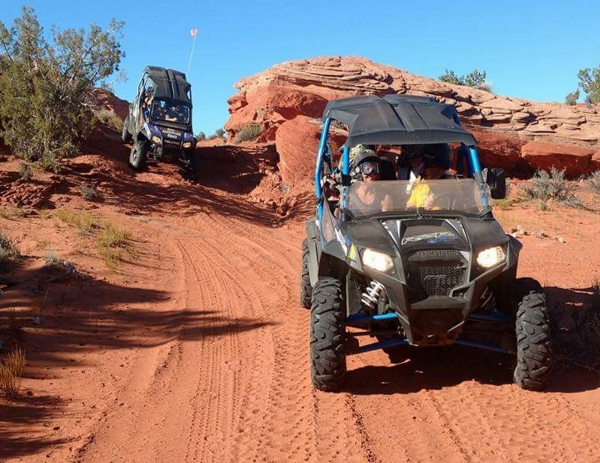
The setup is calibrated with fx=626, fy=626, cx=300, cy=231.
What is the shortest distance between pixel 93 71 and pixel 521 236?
13181mm

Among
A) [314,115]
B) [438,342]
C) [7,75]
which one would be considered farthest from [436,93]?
[438,342]

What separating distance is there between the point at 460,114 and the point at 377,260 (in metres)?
18.2

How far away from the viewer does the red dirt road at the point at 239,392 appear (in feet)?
14.3

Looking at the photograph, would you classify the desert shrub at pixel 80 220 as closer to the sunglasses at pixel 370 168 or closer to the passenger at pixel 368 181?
the passenger at pixel 368 181

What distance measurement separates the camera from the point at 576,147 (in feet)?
72.0

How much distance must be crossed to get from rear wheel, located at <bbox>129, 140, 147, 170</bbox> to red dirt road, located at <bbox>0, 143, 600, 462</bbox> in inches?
382

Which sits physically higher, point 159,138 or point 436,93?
point 436,93

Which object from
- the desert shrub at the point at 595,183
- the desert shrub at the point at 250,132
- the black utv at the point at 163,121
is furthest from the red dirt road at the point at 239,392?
the desert shrub at the point at 250,132

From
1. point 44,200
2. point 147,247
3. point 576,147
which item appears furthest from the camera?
point 576,147

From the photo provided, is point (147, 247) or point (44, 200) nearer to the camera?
point (147, 247)

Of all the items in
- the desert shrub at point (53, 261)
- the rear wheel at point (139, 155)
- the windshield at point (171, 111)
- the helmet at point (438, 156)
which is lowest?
the desert shrub at point (53, 261)

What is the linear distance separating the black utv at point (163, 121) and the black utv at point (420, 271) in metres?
13.7

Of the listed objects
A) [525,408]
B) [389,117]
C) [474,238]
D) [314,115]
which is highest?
[314,115]

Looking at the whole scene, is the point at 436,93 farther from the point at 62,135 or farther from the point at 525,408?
the point at 525,408
